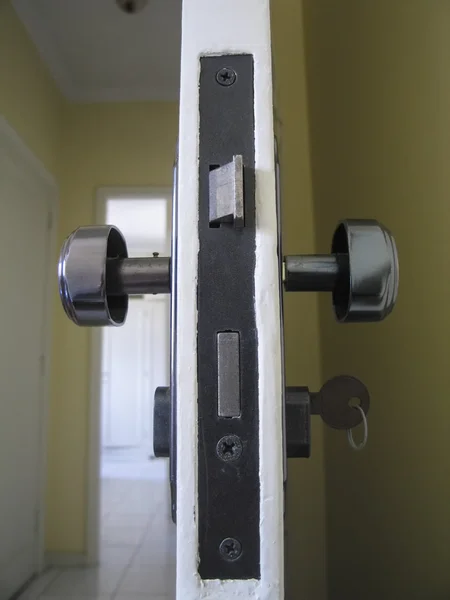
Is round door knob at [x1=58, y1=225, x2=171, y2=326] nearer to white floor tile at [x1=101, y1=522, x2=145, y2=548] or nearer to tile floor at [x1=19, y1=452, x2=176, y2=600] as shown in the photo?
tile floor at [x1=19, y1=452, x2=176, y2=600]

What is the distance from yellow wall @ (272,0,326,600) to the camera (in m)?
0.94

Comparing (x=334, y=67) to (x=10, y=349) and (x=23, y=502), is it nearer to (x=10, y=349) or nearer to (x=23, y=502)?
(x=10, y=349)

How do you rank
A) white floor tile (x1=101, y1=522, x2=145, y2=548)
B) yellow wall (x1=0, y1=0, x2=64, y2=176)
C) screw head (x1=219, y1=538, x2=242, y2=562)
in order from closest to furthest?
screw head (x1=219, y1=538, x2=242, y2=562), yellow wall (x1=0, y1=0, x2=64, y2=176), white floor tile (x1=101, y1=522, x2=145, y2=548)

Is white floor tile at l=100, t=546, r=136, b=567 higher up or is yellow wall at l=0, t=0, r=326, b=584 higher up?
yellow wall at l=0, t=0, r=326, b=584

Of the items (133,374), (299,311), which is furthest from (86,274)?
(133,374)

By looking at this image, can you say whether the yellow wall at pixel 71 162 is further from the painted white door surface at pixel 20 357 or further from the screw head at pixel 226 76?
the screw head at pixel 226 76

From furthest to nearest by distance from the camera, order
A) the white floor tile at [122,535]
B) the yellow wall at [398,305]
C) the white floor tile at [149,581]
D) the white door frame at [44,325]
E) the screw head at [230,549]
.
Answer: the white floor tile at [122,535]
the white door frame at [44,325]
the white floor tile at [149,581]
the yellow wall at [398,305]
the screw head at [230,549]

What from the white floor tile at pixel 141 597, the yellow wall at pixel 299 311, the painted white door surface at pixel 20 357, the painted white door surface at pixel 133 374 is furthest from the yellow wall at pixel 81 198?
the painted white door surface at pixel 133 374

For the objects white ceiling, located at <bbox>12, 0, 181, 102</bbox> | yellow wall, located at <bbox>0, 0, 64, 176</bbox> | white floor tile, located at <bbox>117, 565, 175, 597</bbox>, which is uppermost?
white ceiling, located at <bbox>12, 0, 181, 102</bbox>

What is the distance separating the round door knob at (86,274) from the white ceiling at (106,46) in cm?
198

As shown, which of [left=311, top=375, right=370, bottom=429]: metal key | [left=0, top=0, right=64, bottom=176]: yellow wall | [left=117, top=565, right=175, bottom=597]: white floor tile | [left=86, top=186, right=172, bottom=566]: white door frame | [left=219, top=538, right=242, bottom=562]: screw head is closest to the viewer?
[left=219, top=538, right=242, bottom=562]: screw head

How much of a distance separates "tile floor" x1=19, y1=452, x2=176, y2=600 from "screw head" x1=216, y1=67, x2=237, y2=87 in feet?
6.90

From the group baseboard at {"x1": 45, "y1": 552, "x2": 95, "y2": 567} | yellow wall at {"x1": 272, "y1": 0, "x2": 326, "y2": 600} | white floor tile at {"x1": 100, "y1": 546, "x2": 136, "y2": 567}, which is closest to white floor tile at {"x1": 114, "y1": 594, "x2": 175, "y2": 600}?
white floor tile at {"x1": 100, "y1": 546, "x2": 136, "y2": 567}

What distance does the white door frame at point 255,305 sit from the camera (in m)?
0.28
